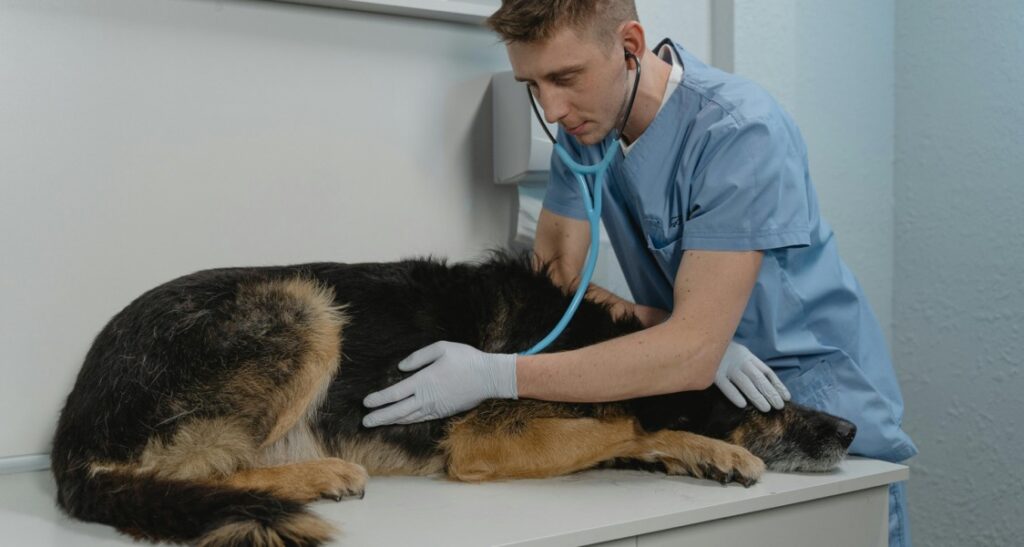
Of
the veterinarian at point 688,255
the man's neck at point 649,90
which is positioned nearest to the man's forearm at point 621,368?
the veterinarian at point 688,255

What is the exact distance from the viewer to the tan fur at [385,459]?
1.55 meters

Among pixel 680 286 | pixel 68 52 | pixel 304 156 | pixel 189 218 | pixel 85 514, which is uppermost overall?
pixel 68 52

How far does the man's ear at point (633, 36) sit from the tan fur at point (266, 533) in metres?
0.95

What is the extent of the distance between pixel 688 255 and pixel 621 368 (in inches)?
9.1

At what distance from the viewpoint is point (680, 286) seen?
1.56 m

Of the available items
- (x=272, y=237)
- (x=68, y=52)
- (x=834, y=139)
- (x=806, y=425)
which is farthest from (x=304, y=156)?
(x=834, y=139)

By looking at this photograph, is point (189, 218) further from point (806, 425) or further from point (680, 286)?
point (806, 425)

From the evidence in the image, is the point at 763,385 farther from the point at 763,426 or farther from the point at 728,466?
the point at 728,466

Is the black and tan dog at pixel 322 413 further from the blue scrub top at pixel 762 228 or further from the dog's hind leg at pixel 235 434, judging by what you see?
the blue scrub top at pixel 762 228

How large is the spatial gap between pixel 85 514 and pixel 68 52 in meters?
0.90

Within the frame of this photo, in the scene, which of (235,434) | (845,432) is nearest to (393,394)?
(235,434)

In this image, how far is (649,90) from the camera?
5.56ft

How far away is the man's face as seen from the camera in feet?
4.97

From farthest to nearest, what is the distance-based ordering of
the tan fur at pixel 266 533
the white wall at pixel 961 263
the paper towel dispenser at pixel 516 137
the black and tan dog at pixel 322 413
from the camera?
the white wall at pixel 961 263, the paper towel dispenser at pixel 516 137, the black and tan dog at pixel 322 413, the tan fur at pixel 266 533
